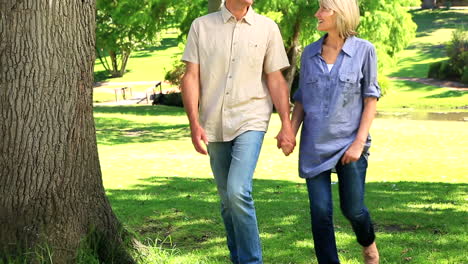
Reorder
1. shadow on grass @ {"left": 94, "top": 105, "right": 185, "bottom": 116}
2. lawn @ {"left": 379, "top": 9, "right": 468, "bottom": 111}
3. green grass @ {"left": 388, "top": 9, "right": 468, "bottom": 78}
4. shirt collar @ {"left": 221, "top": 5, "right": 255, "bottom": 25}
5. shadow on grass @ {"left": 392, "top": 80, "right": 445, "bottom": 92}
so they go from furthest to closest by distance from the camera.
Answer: green grass @ {"left": 388, "top": 9, "right": 468, "bottom": 78} < shadow on grass @ {"left": 392, "top": 80, "right": 445, "bottom": 92} < lawn @ {"left": 379, "top": 9, "right": 468, "bottom": 111} < shadow on grass @ {"left": 94, "top": 105, "right": 185, "bottom": 116} < shirt collar @ {"left": 221, "top": 5, "right": 255, "bottom": 25}

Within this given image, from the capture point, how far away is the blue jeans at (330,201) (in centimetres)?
532

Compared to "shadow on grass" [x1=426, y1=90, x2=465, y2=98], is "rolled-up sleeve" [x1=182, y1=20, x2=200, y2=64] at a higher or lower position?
higher

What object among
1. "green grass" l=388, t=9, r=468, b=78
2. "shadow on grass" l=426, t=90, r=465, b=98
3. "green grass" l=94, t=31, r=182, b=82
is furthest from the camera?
"green grass" l=94, t=31, r=182, b=82

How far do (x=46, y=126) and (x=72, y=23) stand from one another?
67 cm

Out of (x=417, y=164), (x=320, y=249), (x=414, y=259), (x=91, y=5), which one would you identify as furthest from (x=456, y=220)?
(x=417, y=164)

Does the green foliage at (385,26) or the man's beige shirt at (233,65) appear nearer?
the man's beige shirt at (233,65)

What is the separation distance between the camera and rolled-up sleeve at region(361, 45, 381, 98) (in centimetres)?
527

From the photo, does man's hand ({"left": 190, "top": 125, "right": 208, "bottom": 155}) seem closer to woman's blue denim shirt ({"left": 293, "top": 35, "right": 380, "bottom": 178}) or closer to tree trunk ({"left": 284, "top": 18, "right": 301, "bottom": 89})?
woman's blue denim shirt ({"left": 293, "top": 35, "right": 380, "bottom": 178})

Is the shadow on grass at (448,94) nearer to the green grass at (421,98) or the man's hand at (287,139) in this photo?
the green grass at (421,98)

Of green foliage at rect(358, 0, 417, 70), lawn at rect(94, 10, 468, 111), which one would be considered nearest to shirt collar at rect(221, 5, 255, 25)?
green foliage at rect(358, 0, 417, 70)

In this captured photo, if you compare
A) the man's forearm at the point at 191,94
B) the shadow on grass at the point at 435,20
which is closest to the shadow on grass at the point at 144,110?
the man's forearm at the point at 191,94

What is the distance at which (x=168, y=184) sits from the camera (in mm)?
11758

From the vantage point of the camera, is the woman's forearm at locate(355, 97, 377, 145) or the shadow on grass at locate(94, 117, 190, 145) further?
the shadow on grass at locate(94, 117, 190, 145)

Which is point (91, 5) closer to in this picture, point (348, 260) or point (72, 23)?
point (72, 23)
